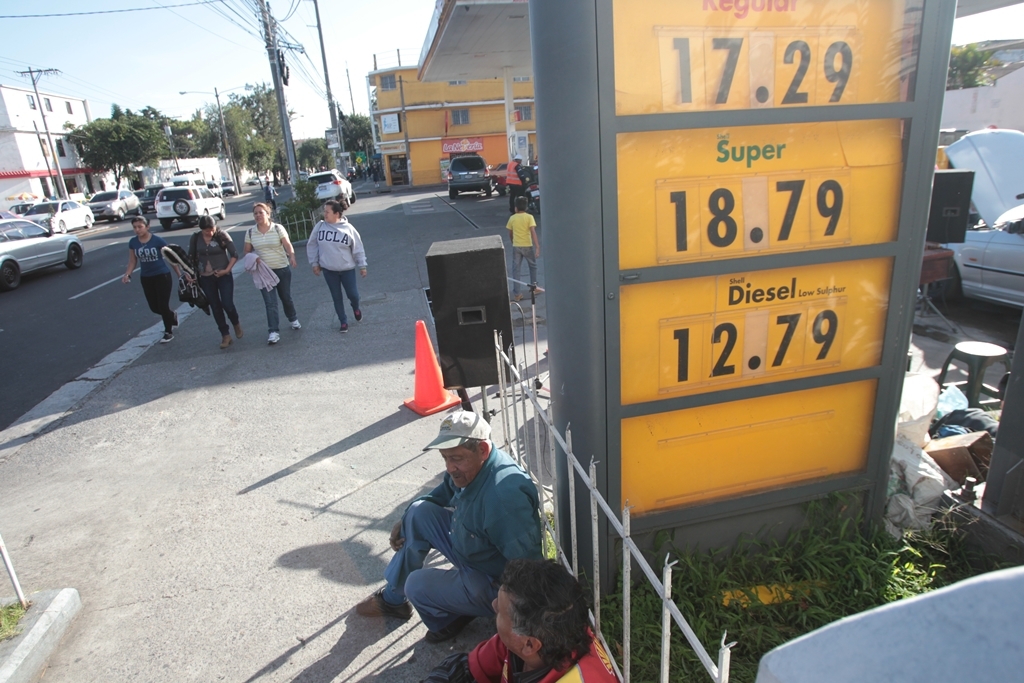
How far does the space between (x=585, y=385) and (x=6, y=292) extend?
15.8 meters

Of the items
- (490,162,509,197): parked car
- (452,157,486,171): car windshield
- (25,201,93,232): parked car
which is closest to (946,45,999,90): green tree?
(490,162,509,197): parked car

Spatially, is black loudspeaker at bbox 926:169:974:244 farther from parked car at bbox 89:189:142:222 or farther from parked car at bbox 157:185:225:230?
parked car at bbox 89:189:142:222

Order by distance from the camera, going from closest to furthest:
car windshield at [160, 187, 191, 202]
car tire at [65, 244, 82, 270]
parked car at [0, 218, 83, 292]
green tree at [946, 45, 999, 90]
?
1. parked car at [0, 218, 83, 292]
2. car tire at [65, 244, 82, 270]
3. car windshield at [160, 187, 191, 202]
4. green tree at [946, 45, 999, 90]

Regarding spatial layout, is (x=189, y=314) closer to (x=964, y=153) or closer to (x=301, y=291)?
(x=301, y=291)

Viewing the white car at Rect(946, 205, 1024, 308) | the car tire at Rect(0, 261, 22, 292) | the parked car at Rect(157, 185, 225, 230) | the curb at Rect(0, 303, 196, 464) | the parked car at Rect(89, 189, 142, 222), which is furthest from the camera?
the parked car at Rect(89, 189, 142, 222)

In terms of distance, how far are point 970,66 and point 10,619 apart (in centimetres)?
4953

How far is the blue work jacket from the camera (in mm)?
2631

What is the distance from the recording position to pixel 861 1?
7.79 ft

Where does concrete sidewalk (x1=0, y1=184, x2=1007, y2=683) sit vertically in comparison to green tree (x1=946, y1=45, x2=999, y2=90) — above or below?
below

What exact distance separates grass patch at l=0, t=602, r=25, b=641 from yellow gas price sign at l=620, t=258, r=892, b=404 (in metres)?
3.19

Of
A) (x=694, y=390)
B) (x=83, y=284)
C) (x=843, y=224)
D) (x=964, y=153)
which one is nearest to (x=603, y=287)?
(x=694, y=390)

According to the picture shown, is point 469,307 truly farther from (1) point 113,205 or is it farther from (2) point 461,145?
(2) point 461,145

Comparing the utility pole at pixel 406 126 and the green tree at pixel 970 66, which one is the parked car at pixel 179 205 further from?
the green tree at pixel 970 66

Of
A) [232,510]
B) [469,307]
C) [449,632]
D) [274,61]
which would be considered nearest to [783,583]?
[449,632]
